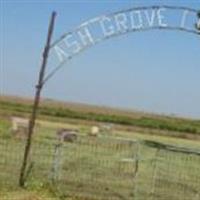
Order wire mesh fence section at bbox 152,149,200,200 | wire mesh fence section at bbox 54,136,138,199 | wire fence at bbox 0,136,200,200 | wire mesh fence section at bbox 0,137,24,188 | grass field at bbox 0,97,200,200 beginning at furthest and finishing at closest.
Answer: wire mesh fence section at bbox 152,149,200,200
wire mesh fence section at bbox 54,136,138,199
wire mesh fence section at bbox 0,137,24,188
wire fence at bbox 0,136,200,200
grass field at bbox 0,97,200,200

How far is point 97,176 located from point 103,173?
1.18 m

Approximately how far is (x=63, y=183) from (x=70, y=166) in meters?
3.78

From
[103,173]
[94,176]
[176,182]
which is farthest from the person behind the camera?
[103,173]

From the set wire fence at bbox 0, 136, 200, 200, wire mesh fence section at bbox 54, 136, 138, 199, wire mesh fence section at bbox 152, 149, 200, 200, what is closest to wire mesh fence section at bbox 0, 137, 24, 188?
wire fence at bbox 0, 136, 200, 200

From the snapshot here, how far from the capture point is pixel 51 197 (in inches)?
543

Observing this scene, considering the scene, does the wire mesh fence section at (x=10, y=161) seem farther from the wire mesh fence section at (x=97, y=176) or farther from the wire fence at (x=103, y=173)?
the wire mesh fence section at (x=97, y=176)

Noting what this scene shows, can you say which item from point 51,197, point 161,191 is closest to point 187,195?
point 161,191

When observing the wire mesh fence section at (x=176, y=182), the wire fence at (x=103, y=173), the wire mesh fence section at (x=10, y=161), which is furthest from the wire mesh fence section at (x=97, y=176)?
the wire mesh fence section at (x=10, y=161)

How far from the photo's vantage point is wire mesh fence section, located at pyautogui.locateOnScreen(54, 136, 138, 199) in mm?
15891

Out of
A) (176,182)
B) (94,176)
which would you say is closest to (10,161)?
(94,176)

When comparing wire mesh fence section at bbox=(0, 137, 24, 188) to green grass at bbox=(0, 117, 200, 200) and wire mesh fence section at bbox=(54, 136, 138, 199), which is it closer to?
green grass at bbox=(0, 117, 200, 200)

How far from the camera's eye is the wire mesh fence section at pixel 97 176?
52.1 ft

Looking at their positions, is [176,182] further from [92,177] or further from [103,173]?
[92,177]

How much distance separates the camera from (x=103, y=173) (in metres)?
20.2
